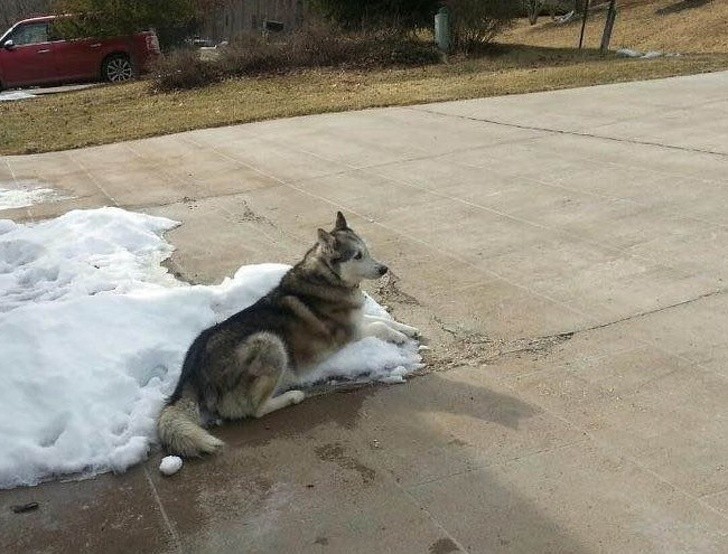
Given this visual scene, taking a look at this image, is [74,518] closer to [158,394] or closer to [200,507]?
[200,507]

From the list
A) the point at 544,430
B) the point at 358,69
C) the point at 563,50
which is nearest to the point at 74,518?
the point at 544,430

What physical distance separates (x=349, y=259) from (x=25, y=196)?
21.0 feet

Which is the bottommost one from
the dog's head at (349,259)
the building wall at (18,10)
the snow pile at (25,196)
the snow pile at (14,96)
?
the snow pile at (14,96)

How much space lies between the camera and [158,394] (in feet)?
14.2

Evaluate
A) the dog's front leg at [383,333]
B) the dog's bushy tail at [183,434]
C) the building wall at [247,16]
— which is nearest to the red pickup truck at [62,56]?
the building wall at [247,16]

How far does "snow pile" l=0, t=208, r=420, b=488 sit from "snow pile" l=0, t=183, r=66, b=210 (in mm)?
2925

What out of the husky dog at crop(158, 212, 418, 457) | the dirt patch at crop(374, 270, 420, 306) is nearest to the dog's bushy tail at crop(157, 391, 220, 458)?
the husky dog at crop(158, 212, 418, 457)

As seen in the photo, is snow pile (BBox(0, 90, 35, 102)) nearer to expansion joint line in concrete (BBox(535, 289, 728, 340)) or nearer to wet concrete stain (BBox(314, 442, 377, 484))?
expansion joint line in concrete (BBox(535, 289, 728, 340))

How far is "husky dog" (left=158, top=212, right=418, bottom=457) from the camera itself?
411cm

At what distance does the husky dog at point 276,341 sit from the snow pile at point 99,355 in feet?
0.51

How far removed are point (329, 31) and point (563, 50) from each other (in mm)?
6677

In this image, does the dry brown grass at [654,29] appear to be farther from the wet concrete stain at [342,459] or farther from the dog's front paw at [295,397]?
the wet concrete stain at [342,459]

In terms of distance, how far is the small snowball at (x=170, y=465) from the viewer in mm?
3756

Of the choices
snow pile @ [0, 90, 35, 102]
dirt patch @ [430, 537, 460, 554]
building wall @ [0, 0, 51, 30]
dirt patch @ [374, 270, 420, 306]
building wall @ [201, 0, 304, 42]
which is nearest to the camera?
dirt patch @ [430, 537, 460, 554]
